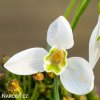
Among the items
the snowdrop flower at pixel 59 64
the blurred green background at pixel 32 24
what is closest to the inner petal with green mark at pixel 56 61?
the snowdrop flower at pixel 59 64

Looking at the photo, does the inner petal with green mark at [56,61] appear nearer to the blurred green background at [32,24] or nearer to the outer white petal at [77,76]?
the outer white petal at [77,76]

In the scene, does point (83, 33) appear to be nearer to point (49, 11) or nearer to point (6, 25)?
point (49, 11)

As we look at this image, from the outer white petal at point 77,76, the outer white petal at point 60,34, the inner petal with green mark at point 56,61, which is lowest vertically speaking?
the outer white petal at point 77,76

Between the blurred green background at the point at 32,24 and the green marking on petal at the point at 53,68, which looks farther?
the blurred green background at the point at 32,24

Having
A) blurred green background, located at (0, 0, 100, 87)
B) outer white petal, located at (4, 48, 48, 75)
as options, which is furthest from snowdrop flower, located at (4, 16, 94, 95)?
blurred green background, located at (0, 0, 100, 87)

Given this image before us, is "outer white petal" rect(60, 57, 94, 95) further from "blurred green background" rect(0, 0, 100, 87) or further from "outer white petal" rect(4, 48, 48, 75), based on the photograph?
"blurred green background" rect(0, 0, 100, 87)

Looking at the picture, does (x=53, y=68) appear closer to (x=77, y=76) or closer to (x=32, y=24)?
(x=77, y=76)

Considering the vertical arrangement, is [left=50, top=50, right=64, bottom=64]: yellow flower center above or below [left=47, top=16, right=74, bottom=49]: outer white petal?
below
